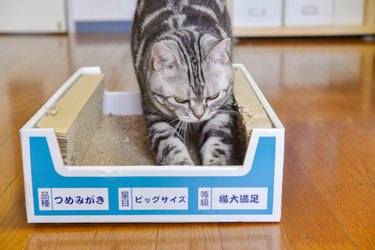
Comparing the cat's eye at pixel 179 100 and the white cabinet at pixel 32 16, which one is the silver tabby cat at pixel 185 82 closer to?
the cat's eye at pixel 179 100

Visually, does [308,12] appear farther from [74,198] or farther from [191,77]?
[74,198]

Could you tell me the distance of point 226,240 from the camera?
128 cm

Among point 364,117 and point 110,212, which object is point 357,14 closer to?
point 364,117

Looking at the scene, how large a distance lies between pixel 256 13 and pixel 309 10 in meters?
0.37

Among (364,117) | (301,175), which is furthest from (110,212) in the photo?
(364,117)

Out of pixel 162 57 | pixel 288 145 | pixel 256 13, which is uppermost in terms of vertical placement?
pixel 162 57

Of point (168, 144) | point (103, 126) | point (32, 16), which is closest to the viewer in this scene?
point (168, 144)

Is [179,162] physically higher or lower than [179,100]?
lower

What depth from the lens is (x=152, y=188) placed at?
1.30m

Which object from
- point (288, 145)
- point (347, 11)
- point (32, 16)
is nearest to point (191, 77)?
point (288, 145)

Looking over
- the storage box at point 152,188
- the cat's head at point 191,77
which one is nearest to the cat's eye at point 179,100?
the cat's head at point 191,77

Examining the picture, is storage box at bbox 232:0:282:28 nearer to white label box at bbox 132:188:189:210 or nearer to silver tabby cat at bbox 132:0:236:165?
silver tabby cat at bbox 132:0:236:165

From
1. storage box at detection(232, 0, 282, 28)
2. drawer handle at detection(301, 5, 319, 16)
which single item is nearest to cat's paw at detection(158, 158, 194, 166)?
storage box at detection(232, 0, 282, 28)

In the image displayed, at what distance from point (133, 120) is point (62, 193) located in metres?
0.81
